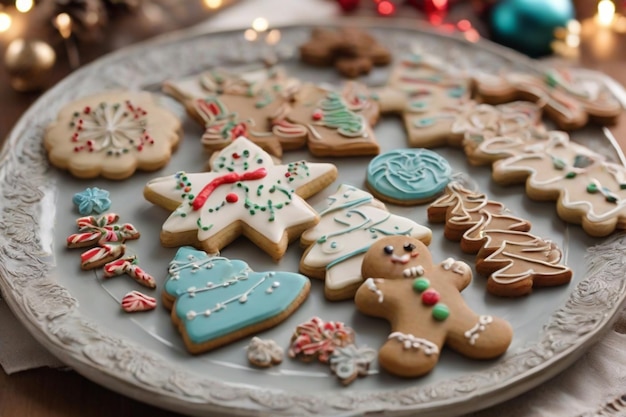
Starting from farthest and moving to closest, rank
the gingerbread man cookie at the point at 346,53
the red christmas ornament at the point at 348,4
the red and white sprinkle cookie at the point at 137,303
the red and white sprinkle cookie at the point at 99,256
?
the red christmas ornament at the point at 348,4 < the gingerbread man cookie at the point at 346,53 < the red and white sprinkle cookie at the point at 99,256 < the red and white sprinkle cookie at the point at 137,303

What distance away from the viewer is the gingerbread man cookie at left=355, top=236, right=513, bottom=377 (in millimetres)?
1896

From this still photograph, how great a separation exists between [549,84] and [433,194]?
73cm

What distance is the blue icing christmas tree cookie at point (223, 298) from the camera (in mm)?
1968

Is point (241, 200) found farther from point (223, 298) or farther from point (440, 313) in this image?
point (440, 313)

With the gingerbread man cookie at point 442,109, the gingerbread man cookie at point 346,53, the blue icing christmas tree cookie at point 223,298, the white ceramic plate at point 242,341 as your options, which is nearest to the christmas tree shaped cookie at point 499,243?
the white ceramic plate at point 242,341

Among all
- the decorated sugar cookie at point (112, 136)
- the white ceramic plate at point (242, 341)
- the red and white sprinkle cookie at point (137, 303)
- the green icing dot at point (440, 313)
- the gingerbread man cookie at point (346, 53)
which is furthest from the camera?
the gingerbread man cookie at point (346, 53)

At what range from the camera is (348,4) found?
139 inches

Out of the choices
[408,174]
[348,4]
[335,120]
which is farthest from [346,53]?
[408,174]

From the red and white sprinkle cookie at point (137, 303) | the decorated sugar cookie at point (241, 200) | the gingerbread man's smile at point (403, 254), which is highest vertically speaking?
the gingerbread man's smile at point (403, 254)

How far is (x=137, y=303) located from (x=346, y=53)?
132 cm

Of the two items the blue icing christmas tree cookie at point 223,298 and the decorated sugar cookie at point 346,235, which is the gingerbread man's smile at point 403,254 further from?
the blue icing christmas tree cookie at point 223,298

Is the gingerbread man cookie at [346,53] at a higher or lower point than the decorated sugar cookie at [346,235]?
higher

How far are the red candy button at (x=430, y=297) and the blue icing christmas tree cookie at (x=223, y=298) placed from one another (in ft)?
0.95

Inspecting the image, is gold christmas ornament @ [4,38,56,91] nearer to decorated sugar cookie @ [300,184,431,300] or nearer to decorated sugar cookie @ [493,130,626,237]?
decorated sugar cookie @ [300,184,431,300]
